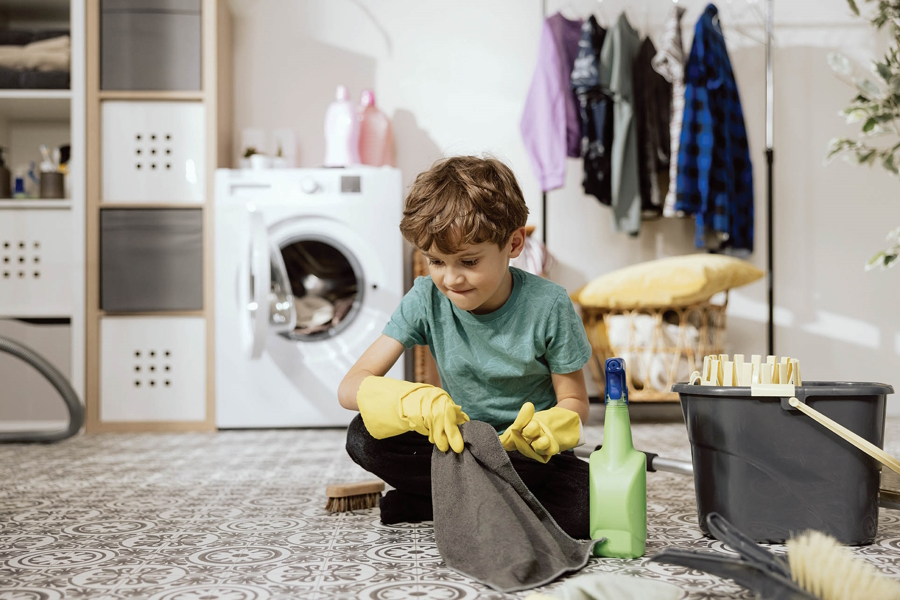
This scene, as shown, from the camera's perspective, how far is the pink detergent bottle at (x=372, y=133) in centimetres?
265

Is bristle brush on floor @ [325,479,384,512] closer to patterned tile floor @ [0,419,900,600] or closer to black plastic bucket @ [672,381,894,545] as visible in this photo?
patterned tile floor @ [0,419,900,600]

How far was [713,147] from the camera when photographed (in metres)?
2.47

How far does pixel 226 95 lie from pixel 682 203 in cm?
163

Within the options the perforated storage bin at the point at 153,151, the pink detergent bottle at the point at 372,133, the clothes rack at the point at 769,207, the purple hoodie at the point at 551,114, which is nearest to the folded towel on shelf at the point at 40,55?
the perforated storage bin at the point at 153,151

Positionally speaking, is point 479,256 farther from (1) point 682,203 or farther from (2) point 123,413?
(2) point 123,413

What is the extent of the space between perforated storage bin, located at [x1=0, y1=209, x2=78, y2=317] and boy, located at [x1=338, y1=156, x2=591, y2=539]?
1.76 metres

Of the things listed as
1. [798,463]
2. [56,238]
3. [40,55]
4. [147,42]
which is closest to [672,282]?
[798,463]

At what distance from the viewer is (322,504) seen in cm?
125

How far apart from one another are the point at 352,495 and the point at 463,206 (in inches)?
20.8

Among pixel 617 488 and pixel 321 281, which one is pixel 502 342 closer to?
pixel 617 488

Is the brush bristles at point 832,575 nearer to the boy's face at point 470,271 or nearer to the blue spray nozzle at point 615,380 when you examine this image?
the blue spray nozzle at point 615,380

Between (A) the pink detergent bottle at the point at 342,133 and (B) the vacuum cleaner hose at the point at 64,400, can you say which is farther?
(A) the pink detergent bottle at the point at 342,133

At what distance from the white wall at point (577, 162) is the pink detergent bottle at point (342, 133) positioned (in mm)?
235

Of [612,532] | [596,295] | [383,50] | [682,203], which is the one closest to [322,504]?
[612,532]
